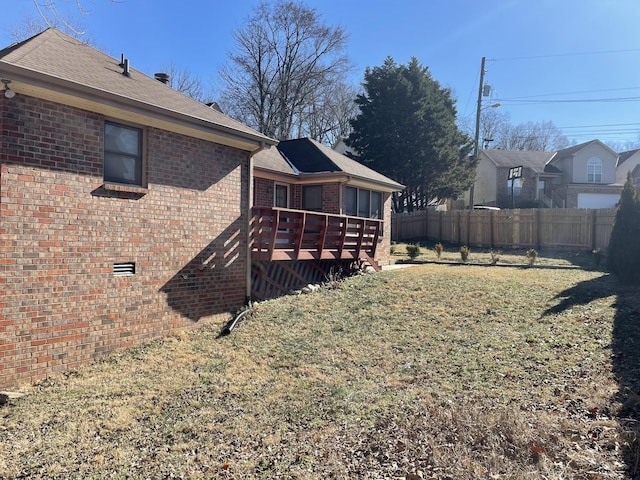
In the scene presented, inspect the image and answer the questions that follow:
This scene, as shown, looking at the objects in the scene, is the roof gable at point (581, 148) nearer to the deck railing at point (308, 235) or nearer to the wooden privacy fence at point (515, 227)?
the wooden privacy fence at point (515, 227)

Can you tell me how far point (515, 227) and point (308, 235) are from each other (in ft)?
45.6

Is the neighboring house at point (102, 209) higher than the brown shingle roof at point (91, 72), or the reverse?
the brown shingle roof at point (91, 72)

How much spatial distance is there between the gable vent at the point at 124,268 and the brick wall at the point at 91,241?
0.23 ft

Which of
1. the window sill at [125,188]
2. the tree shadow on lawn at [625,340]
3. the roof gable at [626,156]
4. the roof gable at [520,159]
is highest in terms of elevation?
the roof gable at [626,156]

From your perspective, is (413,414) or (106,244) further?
(106,244)

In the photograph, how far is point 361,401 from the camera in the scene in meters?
5.29

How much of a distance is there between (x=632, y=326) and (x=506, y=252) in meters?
13.7

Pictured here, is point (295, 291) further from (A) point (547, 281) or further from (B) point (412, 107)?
(B) point (412, 107)

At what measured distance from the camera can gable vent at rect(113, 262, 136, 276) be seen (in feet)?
23.5

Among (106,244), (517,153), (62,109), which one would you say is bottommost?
(106,244)

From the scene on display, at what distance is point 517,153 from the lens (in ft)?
119

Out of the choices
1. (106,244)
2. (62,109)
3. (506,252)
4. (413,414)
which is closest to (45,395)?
(106,244)

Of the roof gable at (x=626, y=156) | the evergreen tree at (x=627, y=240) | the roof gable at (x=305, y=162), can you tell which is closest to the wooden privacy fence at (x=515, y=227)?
the evergreen tree at (x=627, y=240)

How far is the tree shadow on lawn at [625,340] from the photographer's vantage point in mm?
3859
